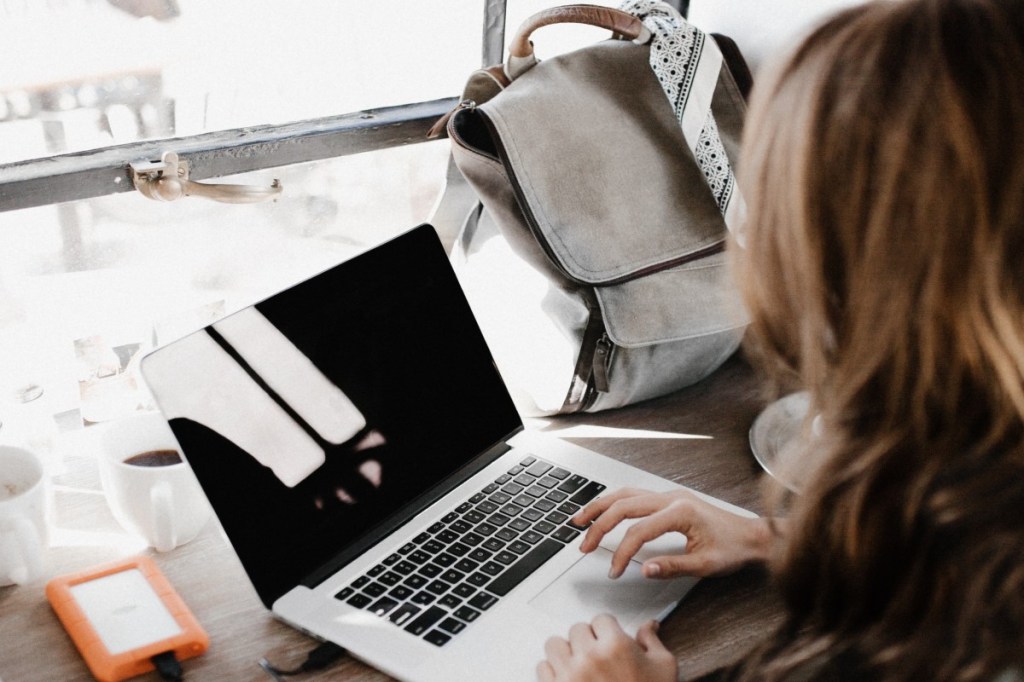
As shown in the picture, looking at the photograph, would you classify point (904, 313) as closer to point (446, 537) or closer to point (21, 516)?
point (446, 537)

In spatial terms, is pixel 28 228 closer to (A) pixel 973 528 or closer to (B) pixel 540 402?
(B) pixel 540 402

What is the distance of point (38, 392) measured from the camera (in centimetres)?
106

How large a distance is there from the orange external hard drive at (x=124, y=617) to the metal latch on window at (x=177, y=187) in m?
→ 0.40

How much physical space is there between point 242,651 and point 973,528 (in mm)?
550

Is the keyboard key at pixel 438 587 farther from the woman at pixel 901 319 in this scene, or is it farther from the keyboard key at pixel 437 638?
the woman at pixel 901 319

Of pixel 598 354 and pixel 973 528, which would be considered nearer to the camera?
pixel 973 528

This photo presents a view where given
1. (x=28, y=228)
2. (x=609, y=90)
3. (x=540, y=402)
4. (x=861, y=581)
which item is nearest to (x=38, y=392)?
(x=28, y=228)

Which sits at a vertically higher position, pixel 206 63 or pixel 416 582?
pixel 206 63

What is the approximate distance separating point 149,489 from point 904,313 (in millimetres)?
654

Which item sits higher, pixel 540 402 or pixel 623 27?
pixel 623 27

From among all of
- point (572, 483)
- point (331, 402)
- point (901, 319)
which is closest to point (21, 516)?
point (331, 402)

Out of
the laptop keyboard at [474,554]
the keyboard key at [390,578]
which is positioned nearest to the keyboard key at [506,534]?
the laptop keyboard at [474,554]

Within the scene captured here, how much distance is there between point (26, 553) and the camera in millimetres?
834

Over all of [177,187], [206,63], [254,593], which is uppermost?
[206,63]
